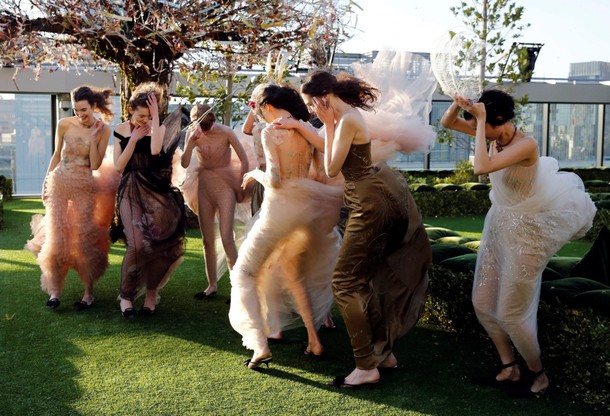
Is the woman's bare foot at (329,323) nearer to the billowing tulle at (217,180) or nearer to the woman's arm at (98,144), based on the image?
the billowing tulle at (217,180)

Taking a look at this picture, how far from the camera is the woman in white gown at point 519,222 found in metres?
3.83

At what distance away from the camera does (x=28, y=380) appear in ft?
13.5

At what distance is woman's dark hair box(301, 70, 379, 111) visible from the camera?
4.07 metres

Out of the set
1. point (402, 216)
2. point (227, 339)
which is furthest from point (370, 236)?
point (227, 339)

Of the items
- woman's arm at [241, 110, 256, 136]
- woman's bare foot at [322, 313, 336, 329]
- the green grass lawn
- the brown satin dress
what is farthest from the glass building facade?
the brown satin dress

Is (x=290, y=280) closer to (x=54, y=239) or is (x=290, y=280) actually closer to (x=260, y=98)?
(x=260, y=98)

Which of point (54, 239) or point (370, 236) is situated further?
point (54, 239)

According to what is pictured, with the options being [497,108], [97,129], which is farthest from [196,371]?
[97,129]

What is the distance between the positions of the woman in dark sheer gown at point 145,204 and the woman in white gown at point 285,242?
132 centimetres

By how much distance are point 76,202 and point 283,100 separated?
2213 mm

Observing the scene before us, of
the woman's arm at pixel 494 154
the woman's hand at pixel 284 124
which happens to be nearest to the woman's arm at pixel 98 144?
the woman's hand at pixel 284 124

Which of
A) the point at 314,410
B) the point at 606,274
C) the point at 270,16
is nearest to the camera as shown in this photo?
the point at 314,410

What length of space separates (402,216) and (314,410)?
1.15 m

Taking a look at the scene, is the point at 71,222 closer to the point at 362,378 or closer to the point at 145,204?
the point at 145,204
